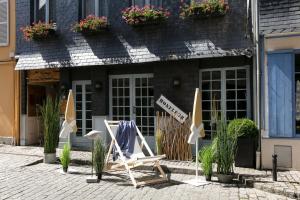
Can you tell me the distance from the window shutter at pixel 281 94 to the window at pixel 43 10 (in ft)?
24.3

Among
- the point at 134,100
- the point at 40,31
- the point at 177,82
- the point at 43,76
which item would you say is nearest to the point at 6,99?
the point at 43,76

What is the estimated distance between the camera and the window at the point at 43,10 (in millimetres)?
13109

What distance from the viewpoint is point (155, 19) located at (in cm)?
1084

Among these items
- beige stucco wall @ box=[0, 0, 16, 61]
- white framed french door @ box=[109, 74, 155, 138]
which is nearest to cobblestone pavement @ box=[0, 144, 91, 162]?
white framed french door @ box=[109, 74, 155, 138]

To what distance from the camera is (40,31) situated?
12688 millimetres

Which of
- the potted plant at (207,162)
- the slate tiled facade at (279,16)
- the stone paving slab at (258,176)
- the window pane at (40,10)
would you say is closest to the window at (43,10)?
the window pane at (40,10)

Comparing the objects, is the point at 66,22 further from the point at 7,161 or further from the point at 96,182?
the point at 96,182

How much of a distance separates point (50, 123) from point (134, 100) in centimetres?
283

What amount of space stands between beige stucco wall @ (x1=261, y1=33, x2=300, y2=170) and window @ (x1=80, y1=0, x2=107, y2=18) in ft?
17.2

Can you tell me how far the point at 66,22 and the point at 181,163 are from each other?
5.91m

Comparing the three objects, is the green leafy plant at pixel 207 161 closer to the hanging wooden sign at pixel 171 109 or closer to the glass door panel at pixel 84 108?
the hanging wooden sign at pixel 171 109

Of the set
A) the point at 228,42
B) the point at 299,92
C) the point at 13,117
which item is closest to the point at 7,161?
the point at 13,117

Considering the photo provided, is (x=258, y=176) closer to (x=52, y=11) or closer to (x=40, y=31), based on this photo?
(x=40, y=31)

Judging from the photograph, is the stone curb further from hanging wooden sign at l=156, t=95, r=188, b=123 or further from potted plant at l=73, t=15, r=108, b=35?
potted plant at l=73, t=15, r=108, b=35
